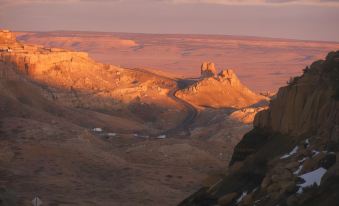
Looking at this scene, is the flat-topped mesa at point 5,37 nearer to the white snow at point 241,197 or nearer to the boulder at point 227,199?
the boulder at point 227,199

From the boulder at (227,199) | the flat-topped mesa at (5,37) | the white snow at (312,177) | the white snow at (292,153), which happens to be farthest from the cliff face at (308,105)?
the flat-topped mesa at (5,37)

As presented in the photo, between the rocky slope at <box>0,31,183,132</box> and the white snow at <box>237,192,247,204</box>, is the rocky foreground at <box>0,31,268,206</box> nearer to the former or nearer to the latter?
the rocky slope at <box>0,31,183,132</box>

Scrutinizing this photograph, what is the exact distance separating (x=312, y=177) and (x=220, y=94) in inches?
3665

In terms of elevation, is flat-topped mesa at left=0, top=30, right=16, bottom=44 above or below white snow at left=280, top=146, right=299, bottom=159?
below

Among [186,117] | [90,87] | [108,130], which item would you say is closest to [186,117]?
[186,117]

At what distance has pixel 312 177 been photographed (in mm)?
22281

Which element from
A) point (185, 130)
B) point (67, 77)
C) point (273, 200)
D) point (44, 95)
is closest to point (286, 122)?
point (273, 200)

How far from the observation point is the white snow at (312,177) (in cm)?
2174

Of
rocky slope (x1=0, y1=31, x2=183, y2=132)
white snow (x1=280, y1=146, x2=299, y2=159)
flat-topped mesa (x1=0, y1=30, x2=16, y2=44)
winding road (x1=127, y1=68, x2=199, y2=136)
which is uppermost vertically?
white snow (x1=280, y1=146, x2=299, y2=159)

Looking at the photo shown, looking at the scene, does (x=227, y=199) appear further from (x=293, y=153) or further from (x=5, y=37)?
(x=5, y=37)

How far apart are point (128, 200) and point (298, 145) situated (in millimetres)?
24526

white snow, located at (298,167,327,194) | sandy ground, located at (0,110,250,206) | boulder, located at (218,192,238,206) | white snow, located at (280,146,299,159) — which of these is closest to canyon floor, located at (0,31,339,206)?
sandy ground, located at (0,110,250,206)

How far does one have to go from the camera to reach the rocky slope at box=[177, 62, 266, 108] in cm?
11244

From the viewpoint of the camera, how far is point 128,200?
49.7 meters
